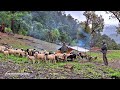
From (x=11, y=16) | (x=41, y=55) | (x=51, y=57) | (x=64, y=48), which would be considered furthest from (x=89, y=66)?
(x=11, y=16)

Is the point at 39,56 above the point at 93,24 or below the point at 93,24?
below

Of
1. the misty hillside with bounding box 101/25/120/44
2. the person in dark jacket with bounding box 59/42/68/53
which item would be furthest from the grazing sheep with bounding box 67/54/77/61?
the misty hillside with bounding box 101/25/120/44

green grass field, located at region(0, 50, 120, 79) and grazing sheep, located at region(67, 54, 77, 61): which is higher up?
grazing sheep, located at region(67, 54, 77, 61)

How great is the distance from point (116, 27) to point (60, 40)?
39.0 inches

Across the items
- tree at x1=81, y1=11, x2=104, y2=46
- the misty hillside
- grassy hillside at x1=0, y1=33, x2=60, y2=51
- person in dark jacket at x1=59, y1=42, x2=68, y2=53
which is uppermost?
tree at x1=81, y1=11, x2=104, y2=46

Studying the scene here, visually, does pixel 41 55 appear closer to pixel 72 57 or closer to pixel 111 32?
pixel 72 57

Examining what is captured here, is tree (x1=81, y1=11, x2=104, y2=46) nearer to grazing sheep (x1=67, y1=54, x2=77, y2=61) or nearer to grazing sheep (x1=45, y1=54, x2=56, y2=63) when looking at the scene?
grazing sheep (x1=67, y1=54, x2=77, y2=61)

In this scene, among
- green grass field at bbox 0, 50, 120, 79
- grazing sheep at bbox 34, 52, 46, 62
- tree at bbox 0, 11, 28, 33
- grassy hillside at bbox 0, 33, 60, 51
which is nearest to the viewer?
tree at bbox 0, 11, 28, 33

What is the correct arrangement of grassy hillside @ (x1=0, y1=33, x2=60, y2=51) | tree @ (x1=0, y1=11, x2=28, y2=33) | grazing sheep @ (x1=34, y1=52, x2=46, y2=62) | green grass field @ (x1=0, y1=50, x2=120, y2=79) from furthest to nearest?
grazing sheep @ (x1=34, y1=52, x2=46, y2=62) → grassy hillside @ (x1=0, y1=33, x2=60, y2=51) → green grass field @ (x1=0, y1=50, x2=120, y2=79) → tree @ (x1=0, y1=11, x2=28, y2=33)

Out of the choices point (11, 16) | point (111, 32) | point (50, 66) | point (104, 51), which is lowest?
point (50, 66)

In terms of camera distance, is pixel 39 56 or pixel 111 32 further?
pixel 39 56
